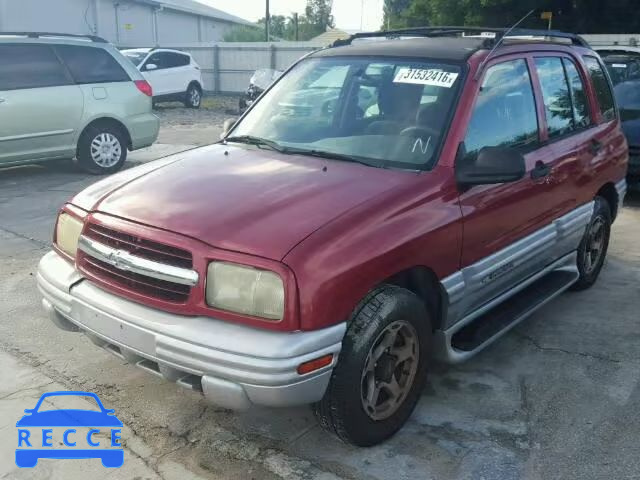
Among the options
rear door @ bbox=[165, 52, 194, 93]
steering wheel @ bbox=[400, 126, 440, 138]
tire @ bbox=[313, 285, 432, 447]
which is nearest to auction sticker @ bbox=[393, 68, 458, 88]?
steering wheel @ bbox=[400, 126, 440, 138]

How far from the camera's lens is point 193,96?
20.7 meters

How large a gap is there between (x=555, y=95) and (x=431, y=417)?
2.31 metres

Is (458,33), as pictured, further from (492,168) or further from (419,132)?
(492,168)

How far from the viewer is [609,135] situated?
5.02m

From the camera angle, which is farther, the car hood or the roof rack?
the roof rack

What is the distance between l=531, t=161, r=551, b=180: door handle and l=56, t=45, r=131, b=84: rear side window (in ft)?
23.6

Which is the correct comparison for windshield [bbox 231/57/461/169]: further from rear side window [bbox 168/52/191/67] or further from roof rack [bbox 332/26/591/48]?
rear side window [bbox 168/52/191/67]

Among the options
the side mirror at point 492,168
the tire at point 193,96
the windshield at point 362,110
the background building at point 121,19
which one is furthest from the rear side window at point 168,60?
the side mirror at point 492,168

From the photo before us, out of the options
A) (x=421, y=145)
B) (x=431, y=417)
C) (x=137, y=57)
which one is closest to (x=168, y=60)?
(x=137, y=57)

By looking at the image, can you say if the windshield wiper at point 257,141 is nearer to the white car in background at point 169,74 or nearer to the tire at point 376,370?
the tire at point 376,370

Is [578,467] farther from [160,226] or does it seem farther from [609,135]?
[609,135]

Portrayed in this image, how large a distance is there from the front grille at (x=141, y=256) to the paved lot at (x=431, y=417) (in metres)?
0.78

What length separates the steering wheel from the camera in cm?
349

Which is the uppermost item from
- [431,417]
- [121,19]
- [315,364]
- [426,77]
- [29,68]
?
[121,19]
